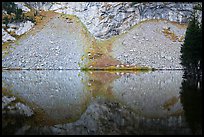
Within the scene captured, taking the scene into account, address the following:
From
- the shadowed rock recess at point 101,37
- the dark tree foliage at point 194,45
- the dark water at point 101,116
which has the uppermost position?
Answer: the dark water at point 101,116

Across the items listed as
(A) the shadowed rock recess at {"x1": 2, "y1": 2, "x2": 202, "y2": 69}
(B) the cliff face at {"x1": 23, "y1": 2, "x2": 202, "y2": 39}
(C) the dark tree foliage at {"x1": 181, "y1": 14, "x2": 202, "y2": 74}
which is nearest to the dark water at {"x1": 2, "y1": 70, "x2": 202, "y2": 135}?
(C) the dark tree foliage at {"x1": 181, "y1": 14, "x2": 202, "y2": 74}

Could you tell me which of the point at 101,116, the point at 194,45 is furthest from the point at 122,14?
the point at 101,116

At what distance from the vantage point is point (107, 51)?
91938mm

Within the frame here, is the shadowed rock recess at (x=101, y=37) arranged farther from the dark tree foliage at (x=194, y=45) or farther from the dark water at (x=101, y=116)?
the dark water at (x=101, y=116)

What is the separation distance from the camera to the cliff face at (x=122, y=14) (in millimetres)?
104312

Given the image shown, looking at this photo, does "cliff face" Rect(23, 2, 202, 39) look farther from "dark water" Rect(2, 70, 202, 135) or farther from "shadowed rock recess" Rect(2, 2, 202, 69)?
"dark water" Rect(2, 70, 202, 135)

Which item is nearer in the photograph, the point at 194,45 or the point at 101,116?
the point at 101,116

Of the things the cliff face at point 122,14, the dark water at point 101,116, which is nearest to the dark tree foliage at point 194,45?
the dark water at point 101,116

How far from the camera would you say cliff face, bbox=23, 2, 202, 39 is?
104 meters

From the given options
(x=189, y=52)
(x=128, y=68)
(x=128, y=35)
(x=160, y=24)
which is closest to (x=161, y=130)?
(x=189, y=52)

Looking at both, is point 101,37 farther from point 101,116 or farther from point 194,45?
point 101,116

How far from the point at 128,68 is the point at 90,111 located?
58.6 m

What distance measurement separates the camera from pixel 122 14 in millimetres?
107250

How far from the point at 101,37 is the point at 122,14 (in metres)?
12.9
